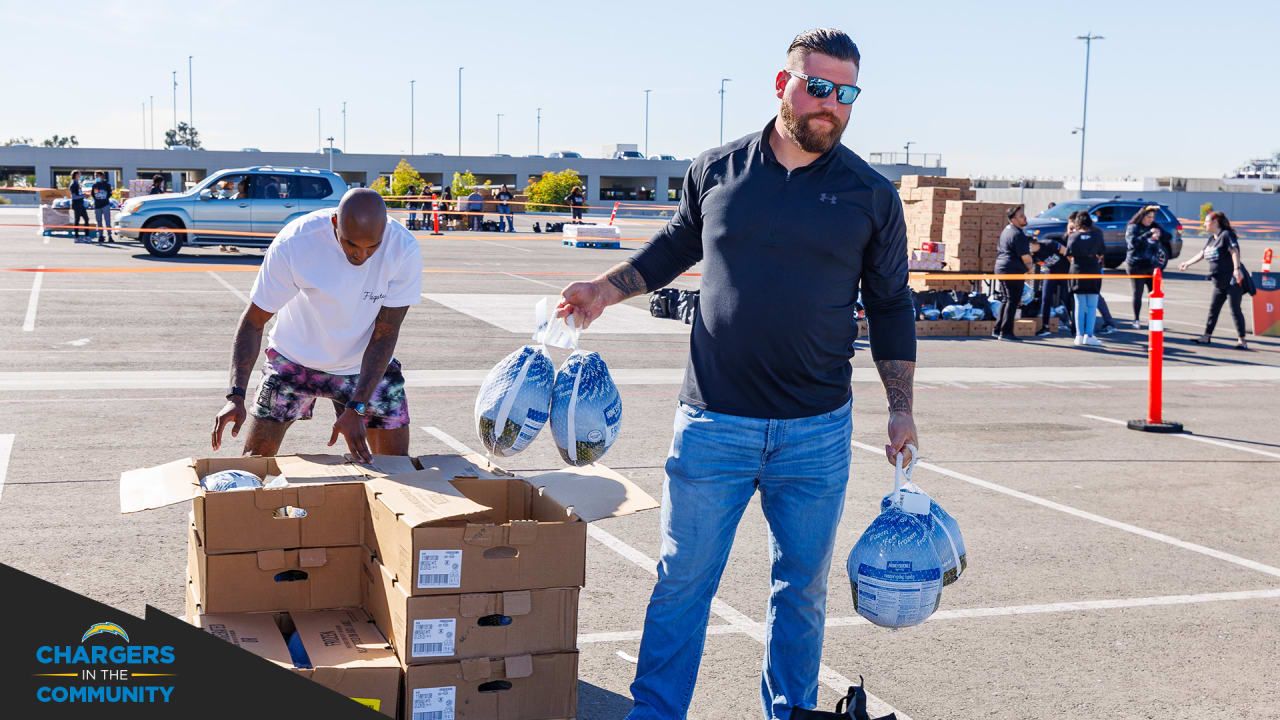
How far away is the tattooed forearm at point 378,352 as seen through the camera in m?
4.86

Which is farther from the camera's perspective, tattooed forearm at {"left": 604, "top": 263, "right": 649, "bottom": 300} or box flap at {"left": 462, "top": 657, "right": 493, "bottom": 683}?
tattooed forearm at {"left": 604, "top": 263, "right": 649, "bottom": 300}

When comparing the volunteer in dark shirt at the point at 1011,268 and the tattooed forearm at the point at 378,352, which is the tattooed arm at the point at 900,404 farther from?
the volunteer in dark shirt at the point at 1011,268

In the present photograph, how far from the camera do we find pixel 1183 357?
15562 millimetres

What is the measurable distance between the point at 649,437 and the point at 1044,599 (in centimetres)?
399

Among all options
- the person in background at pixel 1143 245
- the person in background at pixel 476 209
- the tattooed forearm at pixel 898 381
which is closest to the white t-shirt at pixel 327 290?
the tattooed forearm at pixel 898 381

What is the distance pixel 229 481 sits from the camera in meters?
4.02

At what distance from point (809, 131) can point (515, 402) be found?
1340mm

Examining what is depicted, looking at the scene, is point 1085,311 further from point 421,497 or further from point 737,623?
point 421,497

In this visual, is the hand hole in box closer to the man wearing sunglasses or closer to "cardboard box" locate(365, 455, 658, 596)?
"cardboard box" locate(365, 455, 658, 596)

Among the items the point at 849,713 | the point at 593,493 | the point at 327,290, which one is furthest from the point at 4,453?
the point at 849,713

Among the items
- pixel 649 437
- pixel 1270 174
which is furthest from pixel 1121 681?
pixel 1270 174

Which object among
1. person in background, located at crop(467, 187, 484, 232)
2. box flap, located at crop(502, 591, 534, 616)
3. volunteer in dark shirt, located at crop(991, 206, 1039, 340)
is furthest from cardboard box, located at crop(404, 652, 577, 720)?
person in background, located at crop(467, 187, 484, 232)

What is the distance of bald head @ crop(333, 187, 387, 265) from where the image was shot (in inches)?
179

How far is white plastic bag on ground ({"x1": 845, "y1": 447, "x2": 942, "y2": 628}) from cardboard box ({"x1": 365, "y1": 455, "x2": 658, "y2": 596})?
0.81 meters
